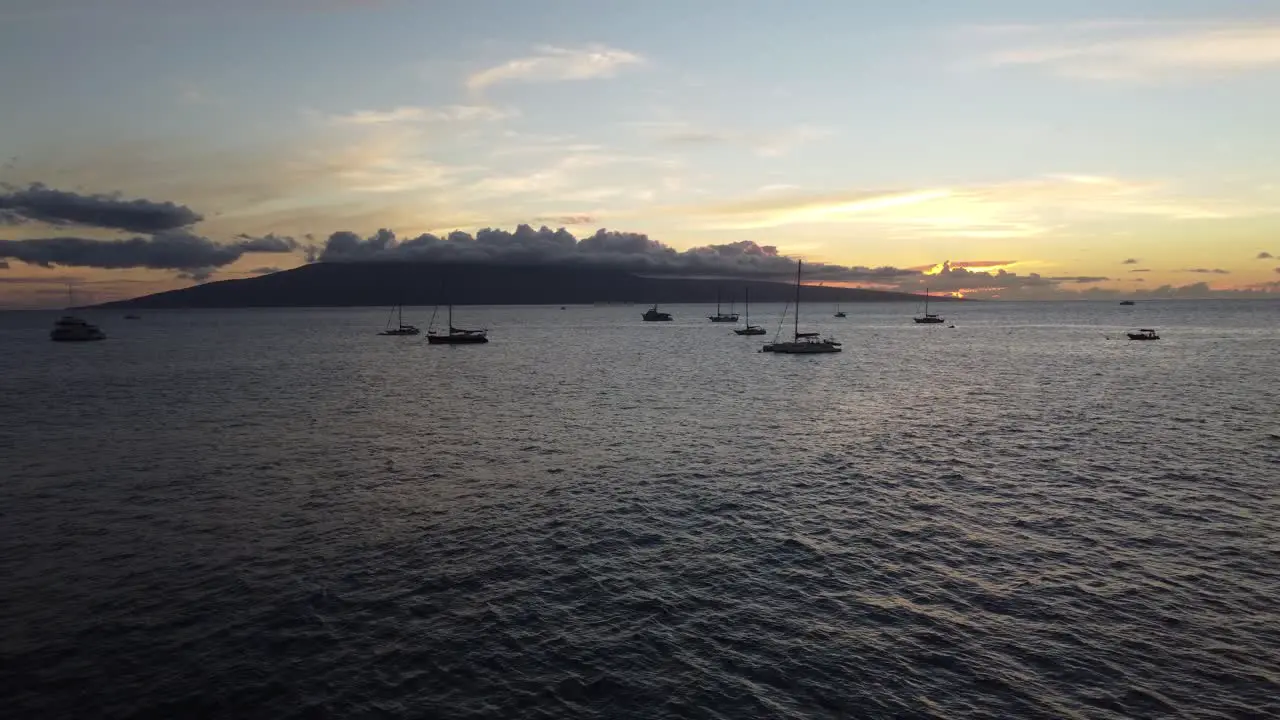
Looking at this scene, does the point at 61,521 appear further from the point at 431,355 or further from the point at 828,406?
the point at 431,355

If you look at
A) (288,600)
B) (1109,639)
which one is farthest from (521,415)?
(1109,639)

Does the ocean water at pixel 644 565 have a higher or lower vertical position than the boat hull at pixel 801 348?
lower

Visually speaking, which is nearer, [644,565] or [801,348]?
[644,565]

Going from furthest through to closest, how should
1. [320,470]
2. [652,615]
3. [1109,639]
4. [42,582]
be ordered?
[320,470], [42,582], [652,615], [1109,639]

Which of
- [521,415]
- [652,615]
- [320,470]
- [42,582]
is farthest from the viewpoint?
[521,415]

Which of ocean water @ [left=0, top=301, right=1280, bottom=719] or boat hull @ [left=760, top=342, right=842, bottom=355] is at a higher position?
boat hull @ [left=760, top=342, right=842, bottom=355]

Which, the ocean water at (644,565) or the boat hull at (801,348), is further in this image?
the boat hull at (801,348)

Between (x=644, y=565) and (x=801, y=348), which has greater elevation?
(x=801, y=348)

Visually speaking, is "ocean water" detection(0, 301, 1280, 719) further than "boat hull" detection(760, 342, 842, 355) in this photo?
No
